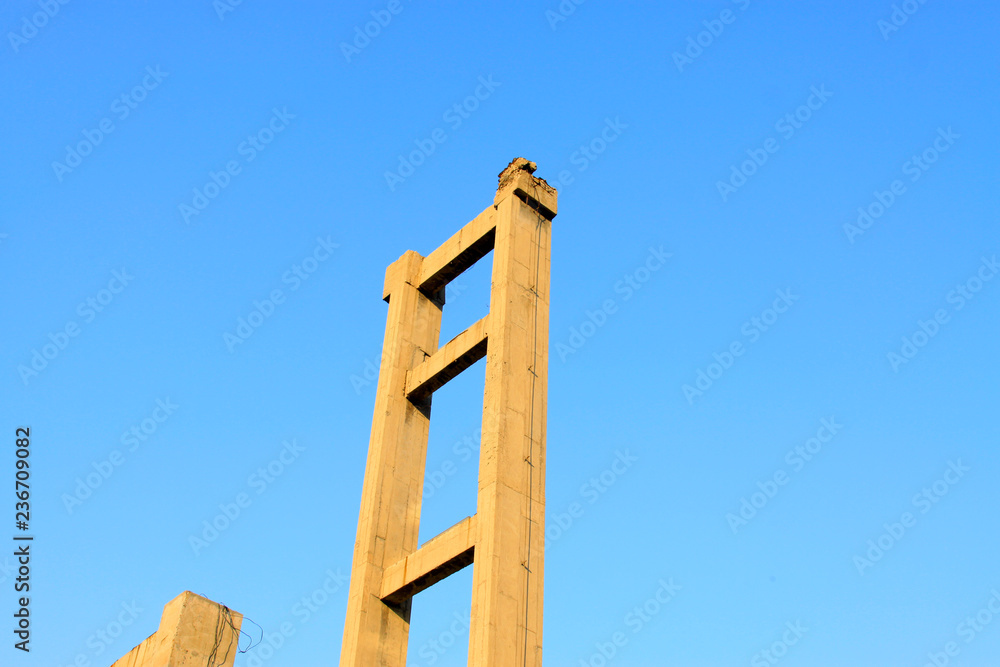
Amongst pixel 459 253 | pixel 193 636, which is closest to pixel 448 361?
pixel 459 253

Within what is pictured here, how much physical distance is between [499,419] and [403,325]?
3931mm

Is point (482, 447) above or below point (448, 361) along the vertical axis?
below

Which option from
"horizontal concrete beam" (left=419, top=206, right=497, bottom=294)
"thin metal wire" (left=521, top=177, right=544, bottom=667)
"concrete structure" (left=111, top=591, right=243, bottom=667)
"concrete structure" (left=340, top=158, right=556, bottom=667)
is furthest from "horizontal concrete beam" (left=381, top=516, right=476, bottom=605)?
"horizontal concrete beam" (left=419, top=206, right=497, bottom=294)

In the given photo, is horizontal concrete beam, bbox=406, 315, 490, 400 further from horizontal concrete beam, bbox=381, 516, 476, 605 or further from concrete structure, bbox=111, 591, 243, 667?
concrete structure, bbox=111, 591, 243, 667

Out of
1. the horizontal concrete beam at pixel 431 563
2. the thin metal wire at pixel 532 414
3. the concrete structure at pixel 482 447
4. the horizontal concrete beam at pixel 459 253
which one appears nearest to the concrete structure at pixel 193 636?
the concrete structure at pixel 482 447

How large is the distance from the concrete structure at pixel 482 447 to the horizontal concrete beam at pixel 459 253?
0.02m

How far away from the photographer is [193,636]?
1141 cm

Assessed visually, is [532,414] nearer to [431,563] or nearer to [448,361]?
[448,361]

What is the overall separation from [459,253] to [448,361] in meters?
2.10

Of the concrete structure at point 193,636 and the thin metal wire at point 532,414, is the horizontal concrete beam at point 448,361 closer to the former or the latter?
the thin metal wire at point 532,414

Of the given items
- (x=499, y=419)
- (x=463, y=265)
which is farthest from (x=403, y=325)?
(x=499, y=419)

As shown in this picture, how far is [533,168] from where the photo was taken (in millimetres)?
16484

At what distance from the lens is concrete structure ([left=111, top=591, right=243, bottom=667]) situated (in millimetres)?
11250

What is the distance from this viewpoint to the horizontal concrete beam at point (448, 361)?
15.1 metres
